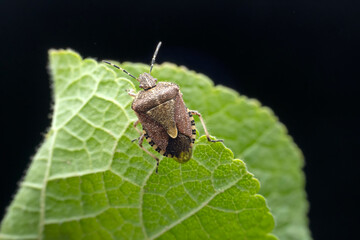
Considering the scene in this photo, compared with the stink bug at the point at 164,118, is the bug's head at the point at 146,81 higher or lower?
higher

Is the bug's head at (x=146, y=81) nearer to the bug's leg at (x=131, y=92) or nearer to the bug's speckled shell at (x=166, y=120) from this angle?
the bug's speckled shell at (x=166, y=120)

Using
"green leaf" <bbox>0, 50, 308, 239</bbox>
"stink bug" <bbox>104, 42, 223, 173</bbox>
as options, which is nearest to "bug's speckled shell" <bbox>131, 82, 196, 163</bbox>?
"stink bug" <bbox>104, 42, 223, 173</bbox>

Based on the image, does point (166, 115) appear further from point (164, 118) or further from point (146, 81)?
point (146, 81)

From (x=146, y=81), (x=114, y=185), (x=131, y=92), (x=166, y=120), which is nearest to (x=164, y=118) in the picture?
(x=166, y=120)

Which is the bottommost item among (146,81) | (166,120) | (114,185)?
(114,185)

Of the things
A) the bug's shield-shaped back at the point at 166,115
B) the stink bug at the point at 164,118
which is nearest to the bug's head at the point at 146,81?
the stink bug at the point at 164,118

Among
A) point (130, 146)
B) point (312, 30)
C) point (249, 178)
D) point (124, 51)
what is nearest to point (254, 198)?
point (249, 178)
